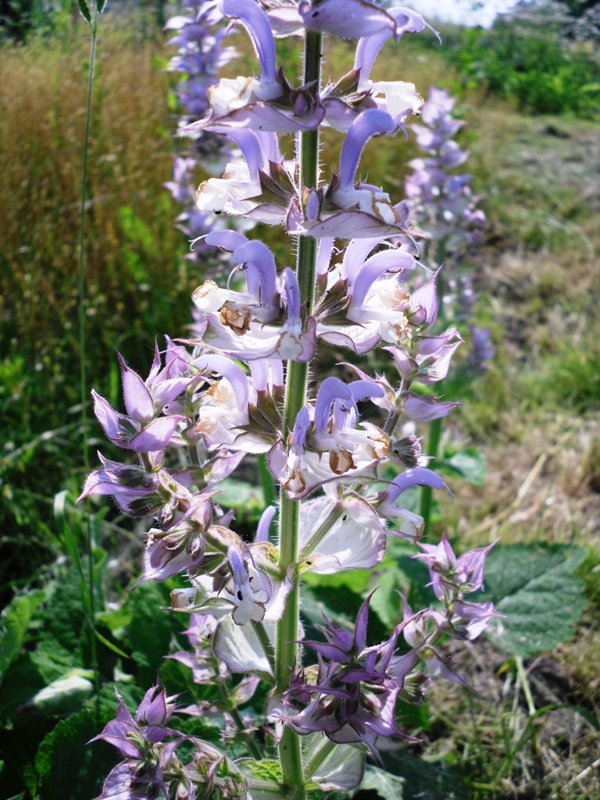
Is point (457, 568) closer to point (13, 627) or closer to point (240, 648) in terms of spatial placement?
point (240, 648)

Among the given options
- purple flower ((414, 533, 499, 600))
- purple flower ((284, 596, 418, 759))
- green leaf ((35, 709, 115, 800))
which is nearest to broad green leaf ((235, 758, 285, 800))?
purple flower ((284, 596, 418, 759))

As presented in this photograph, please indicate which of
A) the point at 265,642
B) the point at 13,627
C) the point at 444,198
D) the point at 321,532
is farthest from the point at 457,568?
the point at 444,198

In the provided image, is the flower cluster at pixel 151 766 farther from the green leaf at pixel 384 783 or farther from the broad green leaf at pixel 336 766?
the green leaf at pixel 384 783

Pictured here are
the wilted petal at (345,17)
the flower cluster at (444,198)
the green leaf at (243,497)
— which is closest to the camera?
the wilted petal at (345,17)

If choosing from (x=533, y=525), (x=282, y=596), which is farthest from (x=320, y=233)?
(x=533, y=525)

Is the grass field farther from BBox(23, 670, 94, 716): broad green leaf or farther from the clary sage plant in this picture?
the clary sage plant

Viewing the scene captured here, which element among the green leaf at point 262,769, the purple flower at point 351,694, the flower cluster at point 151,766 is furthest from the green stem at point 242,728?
the purple flower at point 351,694

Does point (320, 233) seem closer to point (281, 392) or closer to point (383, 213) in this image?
point (383, 213)
